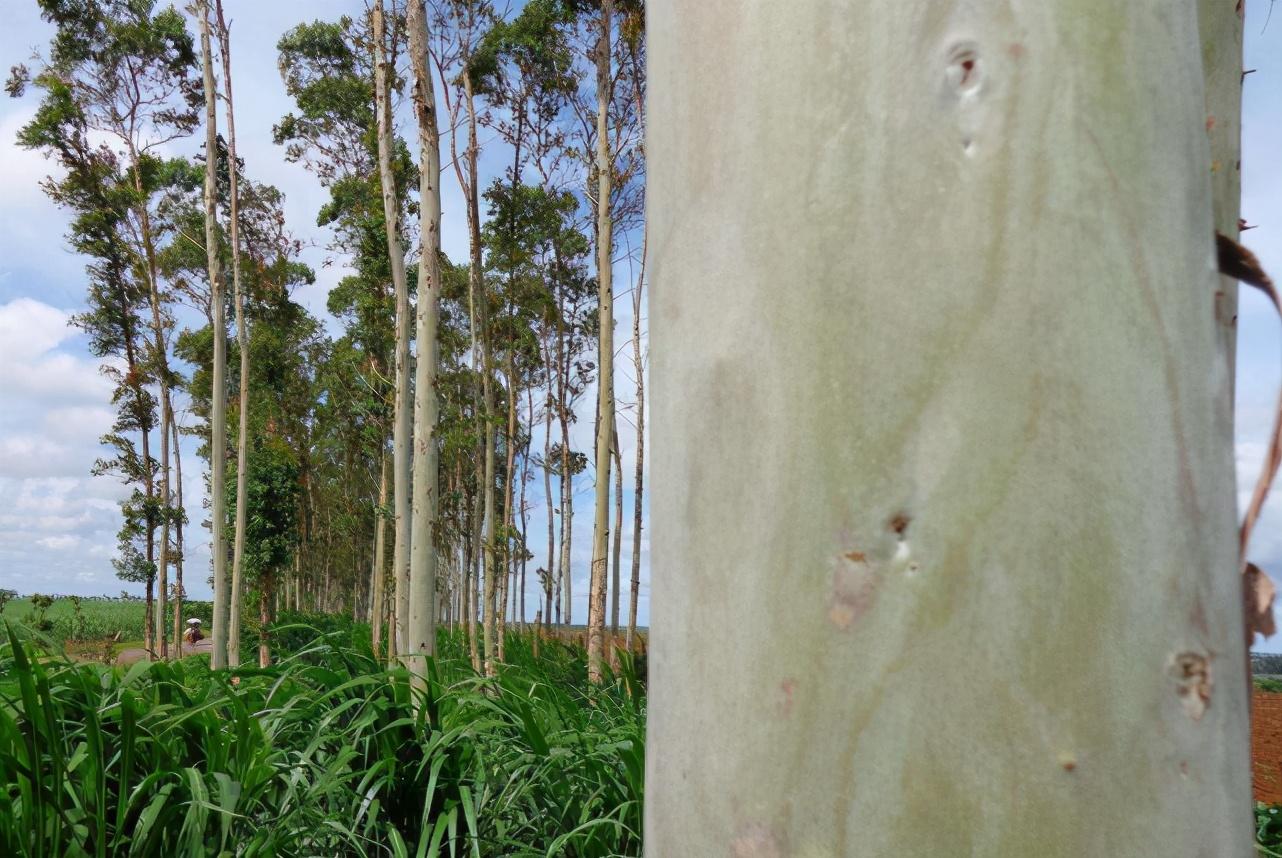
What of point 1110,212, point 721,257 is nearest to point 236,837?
point 721,257

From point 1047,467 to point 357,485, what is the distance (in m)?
26.2

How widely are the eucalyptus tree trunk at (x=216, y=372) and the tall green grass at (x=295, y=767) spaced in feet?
34.9

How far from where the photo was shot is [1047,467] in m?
0.47

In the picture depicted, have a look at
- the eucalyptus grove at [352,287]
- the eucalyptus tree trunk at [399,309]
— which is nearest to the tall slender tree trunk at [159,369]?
the eucalyptus grove at [352,287]

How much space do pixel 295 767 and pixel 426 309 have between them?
531 cm

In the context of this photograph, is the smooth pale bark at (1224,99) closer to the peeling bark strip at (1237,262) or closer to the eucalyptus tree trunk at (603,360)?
the peeling bark strip at (1237,262)

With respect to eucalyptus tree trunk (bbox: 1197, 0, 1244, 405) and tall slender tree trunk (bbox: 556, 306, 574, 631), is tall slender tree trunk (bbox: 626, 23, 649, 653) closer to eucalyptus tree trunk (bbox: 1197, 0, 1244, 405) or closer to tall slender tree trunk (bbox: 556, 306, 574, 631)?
tall slender tree trunk (bbox: 556, 306, 574, 631)

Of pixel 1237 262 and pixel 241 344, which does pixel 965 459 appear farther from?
pixel 241 344

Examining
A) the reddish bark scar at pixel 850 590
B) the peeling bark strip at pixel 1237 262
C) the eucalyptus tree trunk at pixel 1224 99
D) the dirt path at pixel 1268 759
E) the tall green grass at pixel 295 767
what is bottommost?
the dirt path at pixel 1268 759

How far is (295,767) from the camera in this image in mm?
2309

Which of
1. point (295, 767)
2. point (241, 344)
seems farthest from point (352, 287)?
point (295, 767)

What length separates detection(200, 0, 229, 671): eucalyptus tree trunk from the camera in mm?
12789

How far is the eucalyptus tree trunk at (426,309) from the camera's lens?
22.1ft

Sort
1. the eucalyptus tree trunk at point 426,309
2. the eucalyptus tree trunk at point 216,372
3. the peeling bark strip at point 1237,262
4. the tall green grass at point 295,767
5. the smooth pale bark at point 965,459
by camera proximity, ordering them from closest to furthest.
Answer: the smooth pale bark at point 965,459, the peeling bark strip at point 1237,262, the tall green grass at point 295,767, the eucalyptus tree trunk at point 426,309, the eucalyptus tree trunk at point 216,372
